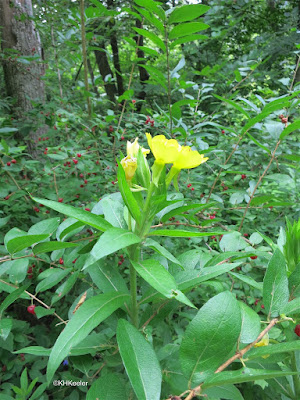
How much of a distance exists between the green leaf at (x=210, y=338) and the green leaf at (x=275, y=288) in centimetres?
13

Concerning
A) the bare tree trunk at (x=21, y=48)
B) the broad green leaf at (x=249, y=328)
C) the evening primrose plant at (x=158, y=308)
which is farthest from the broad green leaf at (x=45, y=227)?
the bare tree trunk at (x=21, y=48)

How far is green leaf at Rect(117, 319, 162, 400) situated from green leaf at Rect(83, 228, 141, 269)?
19cm

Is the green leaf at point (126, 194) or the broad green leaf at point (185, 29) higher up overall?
the broad green leaf at point (185, 29)

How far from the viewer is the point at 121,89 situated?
218 inches

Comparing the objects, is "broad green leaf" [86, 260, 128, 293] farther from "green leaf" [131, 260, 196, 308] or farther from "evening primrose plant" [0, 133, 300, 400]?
"green leaf" [131, 260, 196, 308]

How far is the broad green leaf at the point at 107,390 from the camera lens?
556mm

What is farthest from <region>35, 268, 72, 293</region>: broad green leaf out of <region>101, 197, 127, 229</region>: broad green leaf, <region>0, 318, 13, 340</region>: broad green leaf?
<region>101, 197, 127, 229</region>: broad green leaf

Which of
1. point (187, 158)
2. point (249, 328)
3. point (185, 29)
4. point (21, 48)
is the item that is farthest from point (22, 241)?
point (21, 48)

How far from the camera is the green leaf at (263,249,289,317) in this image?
593 mm

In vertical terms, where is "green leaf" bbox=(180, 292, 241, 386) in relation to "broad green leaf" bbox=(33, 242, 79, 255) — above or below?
below

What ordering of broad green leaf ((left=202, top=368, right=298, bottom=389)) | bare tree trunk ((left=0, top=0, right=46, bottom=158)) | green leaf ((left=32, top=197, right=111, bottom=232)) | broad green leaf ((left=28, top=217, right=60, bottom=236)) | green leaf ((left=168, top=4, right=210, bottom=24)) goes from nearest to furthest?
broad green leaf ((left=202, top=368, right=298, bottom=389))
green leaf ((left=32, top=197, right=111, bottom=232))
broad green leaf ((left=28, top=217, right=60, bottom=236))
green leaf ((left=168, top=4, right=210, bottom=24))
bare tree trunk ((left=0, top=0, right=46, bottom=158))

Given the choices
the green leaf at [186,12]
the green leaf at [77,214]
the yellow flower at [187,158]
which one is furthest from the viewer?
the green leaf at [186,12]

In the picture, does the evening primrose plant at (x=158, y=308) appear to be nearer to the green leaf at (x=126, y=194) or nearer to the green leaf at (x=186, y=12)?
the green leaf at (x=126, y=194)

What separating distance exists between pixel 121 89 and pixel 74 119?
12.9 ft
